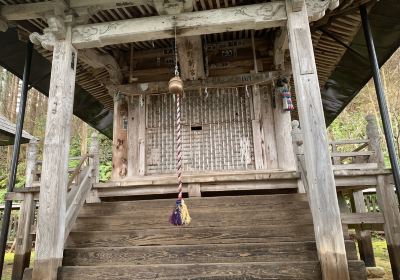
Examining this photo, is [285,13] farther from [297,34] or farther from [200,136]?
[200,136]

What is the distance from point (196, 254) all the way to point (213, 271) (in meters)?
0.44

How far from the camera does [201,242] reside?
444cm

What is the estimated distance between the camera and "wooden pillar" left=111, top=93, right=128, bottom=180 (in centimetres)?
760

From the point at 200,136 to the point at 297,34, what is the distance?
3.91 m

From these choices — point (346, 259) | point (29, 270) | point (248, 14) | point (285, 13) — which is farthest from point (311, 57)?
point (29, 270)

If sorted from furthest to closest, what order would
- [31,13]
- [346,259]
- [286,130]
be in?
1. [286,130]
2. [31,13]
3. [346,259]

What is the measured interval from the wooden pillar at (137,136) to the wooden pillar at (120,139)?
0.37 feet

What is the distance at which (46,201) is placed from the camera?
165 inches

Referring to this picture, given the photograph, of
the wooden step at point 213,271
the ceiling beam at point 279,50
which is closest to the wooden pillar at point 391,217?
the wooden step at point 213,271

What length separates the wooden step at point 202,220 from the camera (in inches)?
185

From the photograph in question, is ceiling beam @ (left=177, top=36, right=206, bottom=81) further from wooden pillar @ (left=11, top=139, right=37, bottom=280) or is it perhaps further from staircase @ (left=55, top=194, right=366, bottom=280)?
wooden pillar @ (left=11, top=139, right=37, bottom=280)

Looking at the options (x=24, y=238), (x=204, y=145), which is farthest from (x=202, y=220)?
(x=24, y=238)

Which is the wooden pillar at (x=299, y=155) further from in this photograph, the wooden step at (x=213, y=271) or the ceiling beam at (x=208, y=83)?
the wooden step at (x=213, y=271)

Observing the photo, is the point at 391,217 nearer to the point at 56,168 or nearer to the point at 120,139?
the point at 56,168
